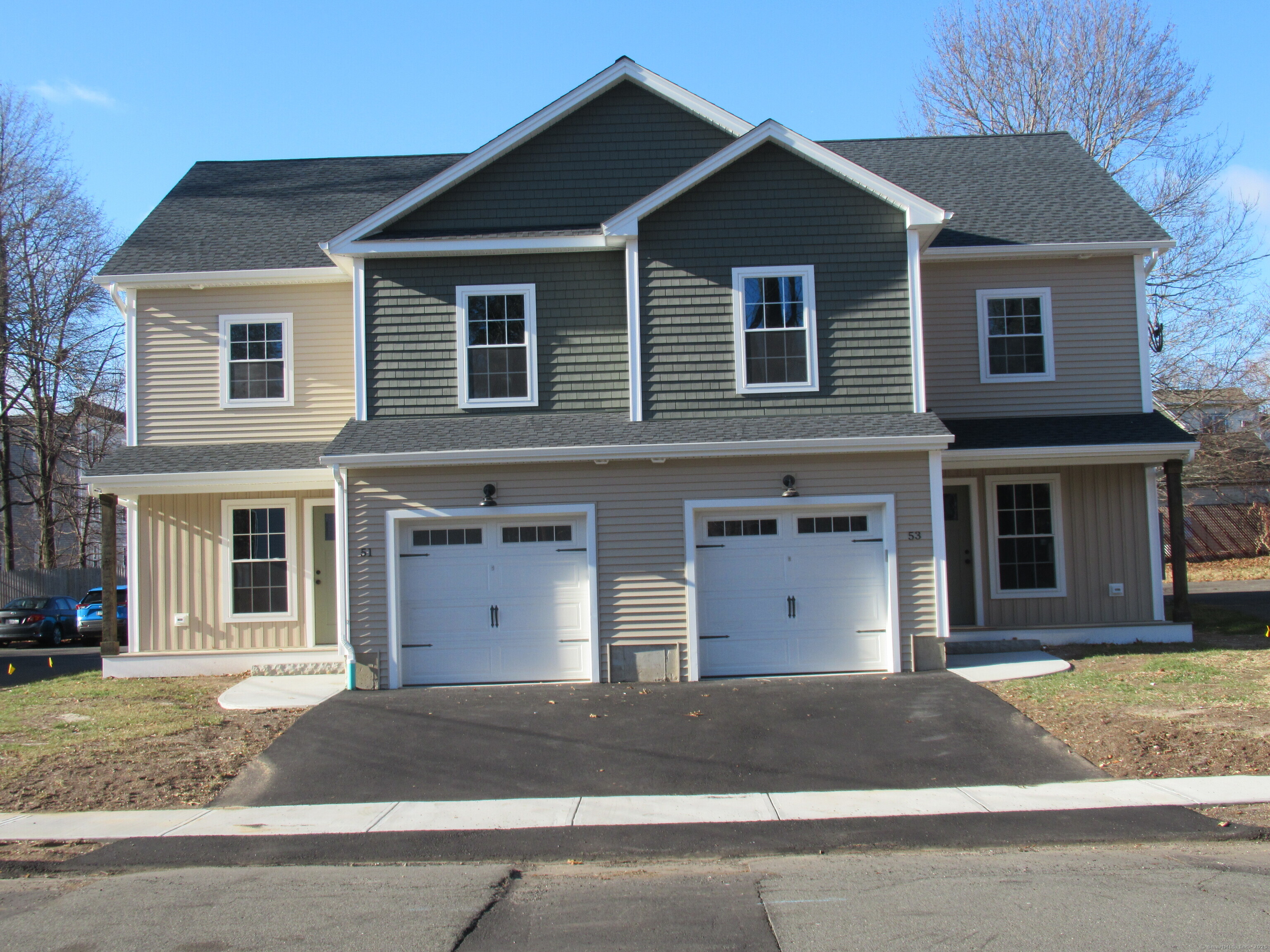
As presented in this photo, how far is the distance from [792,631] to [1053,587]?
5.03m

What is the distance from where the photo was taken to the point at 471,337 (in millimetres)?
13625

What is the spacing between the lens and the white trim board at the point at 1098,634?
14625 millimetres

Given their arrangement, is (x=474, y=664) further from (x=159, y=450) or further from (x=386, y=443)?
(x=159, y=450)

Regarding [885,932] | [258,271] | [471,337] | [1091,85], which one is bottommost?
[885,932]

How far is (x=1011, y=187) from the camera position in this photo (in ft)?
56.5

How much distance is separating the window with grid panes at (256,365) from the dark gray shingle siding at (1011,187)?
33.9 feet

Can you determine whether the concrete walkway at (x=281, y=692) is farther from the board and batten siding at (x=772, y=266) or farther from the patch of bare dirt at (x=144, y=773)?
the board and batten siding at (x=772, y=266)

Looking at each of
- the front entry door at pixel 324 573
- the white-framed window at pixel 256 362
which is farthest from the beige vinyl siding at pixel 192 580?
the white-framed window at pixel 256 362

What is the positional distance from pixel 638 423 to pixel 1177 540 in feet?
28.4

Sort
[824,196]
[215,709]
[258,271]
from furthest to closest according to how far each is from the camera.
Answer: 1. [258,271]
2. [824,196]
3. [215,709]

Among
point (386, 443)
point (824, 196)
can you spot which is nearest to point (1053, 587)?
point (824, 196)

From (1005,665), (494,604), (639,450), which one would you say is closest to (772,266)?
(639,450)

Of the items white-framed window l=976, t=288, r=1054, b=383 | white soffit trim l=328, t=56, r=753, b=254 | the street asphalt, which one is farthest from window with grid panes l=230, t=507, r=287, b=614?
white-framed window l=976, t=288, r=1054, b=383

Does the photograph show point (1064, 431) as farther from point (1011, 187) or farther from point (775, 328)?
point (1011, 187)
